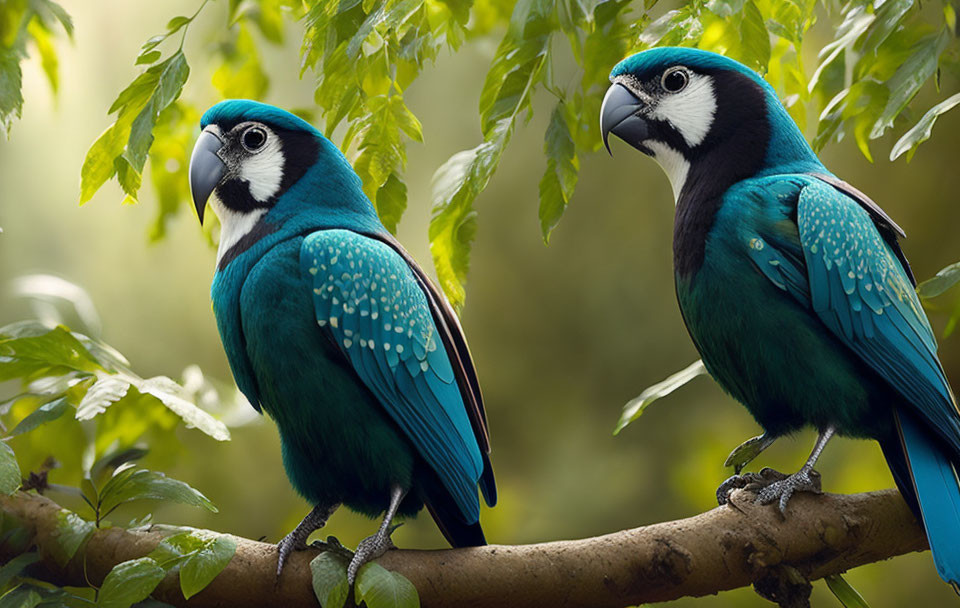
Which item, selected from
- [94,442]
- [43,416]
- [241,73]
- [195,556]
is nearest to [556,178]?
[195,556]

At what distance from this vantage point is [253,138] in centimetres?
168

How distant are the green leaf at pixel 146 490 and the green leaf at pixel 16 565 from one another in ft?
0.38

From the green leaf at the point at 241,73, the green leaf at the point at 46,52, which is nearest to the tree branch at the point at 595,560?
the green leaf at the point at 46,52

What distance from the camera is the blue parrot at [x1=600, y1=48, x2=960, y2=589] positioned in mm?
1537

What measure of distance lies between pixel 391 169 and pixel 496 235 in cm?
247

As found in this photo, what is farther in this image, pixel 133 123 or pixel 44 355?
pixel 44 355

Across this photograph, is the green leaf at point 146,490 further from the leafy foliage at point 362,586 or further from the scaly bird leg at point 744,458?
the scaly bird leg at point 744,458

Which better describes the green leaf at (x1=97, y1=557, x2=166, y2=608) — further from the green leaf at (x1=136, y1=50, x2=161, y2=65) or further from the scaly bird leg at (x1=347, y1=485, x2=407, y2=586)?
the green leaf at (x1=136, y1=50, x2=161, y2=65)

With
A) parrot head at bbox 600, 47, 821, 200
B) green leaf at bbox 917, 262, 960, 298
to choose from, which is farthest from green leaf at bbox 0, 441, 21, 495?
green leaf at bbox 917, 262, 960, 298

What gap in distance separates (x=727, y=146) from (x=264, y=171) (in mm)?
797

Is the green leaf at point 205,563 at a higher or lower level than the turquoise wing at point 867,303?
lower

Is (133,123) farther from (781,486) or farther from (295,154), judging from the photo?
(781,486)

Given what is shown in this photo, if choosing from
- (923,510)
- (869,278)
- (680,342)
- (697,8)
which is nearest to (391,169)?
(697,8)

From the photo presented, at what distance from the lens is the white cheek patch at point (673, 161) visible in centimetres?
173
